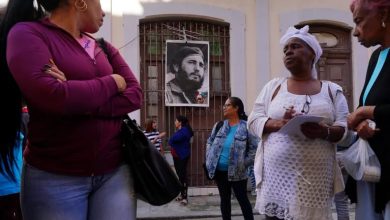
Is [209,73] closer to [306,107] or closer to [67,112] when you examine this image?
[306,107]

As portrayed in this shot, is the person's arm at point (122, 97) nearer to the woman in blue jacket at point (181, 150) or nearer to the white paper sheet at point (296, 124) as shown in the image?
the white paper sheet at point (296, 124)

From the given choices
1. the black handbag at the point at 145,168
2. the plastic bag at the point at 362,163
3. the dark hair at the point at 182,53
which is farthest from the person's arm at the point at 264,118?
the dark hair at the point at 182,53

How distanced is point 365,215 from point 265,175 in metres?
0.79

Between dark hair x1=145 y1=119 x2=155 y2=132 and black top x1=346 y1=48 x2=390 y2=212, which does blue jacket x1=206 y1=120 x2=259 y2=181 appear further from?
black top x1=346 y1=48 x2=390 y2=212

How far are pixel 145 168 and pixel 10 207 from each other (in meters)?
1.40

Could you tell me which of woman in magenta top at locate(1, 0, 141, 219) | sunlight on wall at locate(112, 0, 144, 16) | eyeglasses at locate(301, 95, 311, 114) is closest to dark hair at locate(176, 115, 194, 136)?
sunlight on wall at locate(112, 0, 144, 16)

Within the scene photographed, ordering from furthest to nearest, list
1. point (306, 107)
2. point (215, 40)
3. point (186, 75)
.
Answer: point (215, 40), point (186, 75), point (306, 107)

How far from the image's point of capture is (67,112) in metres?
2.04

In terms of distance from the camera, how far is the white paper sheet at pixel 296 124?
2.93 m

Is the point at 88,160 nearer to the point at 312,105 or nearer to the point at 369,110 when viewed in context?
the point at 369,110

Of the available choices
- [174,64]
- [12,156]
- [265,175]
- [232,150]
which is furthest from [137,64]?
[12,156]

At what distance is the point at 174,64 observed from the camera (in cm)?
1050

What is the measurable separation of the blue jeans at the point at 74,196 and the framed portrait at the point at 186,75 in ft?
26.8

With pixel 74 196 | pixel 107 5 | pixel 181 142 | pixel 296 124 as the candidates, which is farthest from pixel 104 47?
pixel 107 5
